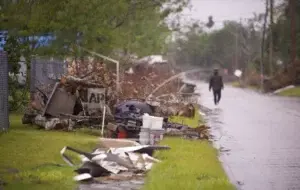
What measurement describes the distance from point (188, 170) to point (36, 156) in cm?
316

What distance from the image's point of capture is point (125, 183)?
1080 cm

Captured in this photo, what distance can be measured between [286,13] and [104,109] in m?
59.0

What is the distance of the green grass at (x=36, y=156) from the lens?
416 inches

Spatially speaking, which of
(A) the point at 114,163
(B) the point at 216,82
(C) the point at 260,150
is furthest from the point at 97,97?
(B) the point at 216,82

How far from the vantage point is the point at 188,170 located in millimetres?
11938

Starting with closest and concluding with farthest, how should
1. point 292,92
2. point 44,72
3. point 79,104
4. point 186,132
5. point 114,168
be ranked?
point 114,168 < point 186,132 < point 79,104 < point 44,72 < point 292,92

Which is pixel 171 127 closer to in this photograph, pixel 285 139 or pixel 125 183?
pixel 285 139

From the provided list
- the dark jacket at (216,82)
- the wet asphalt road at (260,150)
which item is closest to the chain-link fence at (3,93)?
the wet asphalt road at (260,150)

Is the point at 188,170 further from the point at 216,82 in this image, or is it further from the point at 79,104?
the point at 216,82

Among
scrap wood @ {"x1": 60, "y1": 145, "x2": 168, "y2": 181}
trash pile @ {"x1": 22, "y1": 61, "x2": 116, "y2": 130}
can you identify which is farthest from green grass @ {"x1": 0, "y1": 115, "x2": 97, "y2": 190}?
trash pile @ {"x1": 22, "y1": 61, "x2": 116, "y2": 130}

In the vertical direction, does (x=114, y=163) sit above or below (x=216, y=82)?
below

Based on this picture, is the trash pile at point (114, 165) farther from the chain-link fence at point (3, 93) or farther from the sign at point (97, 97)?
the sign at point (97, 97)

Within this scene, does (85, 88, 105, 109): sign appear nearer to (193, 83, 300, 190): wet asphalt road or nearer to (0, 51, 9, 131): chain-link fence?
(0, 51, 9, 131): chain-link fence

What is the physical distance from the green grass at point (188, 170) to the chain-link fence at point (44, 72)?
7.11 meters
